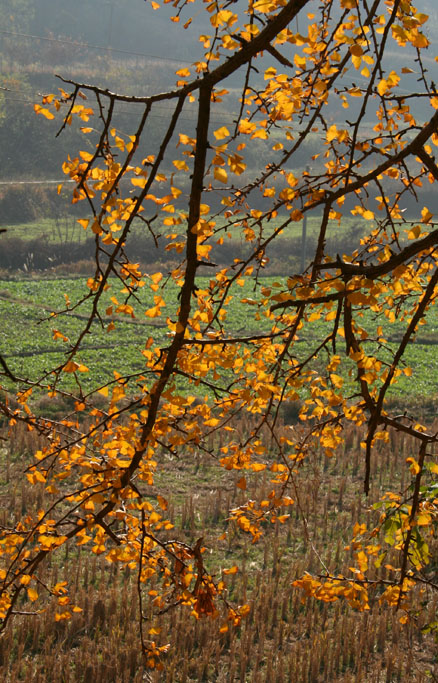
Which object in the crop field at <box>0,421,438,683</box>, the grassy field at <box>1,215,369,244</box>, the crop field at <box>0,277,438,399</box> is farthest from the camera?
the grassy field at <box>1,215,369,244</box>

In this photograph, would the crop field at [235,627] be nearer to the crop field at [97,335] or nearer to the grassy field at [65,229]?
the crop field at [97,335]

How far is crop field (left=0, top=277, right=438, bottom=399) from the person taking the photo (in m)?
12.6

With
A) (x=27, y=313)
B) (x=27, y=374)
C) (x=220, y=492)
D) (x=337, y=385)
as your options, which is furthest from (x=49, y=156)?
(x=337, y=385)

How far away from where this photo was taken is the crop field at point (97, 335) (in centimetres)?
1261

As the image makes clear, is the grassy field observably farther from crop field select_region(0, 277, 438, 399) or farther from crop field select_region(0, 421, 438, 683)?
crop field select_region(0, 421, 438, 683)

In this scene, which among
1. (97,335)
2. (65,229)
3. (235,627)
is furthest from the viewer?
(65,229)

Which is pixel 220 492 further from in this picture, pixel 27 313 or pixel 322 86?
pixel 27 313

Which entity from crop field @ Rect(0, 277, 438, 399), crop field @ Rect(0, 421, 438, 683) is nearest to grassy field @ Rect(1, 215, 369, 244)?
crop field @ Rect(0, 277, 438, 399)

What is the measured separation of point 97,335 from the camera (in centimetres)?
1541

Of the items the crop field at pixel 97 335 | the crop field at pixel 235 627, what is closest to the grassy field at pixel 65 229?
the crop field at pixel 97 335

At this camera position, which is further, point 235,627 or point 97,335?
point 97,335

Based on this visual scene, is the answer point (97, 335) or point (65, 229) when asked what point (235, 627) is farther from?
point (65, 229)

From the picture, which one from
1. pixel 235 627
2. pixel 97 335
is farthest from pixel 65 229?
pixel 235 627

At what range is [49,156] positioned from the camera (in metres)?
36.4
